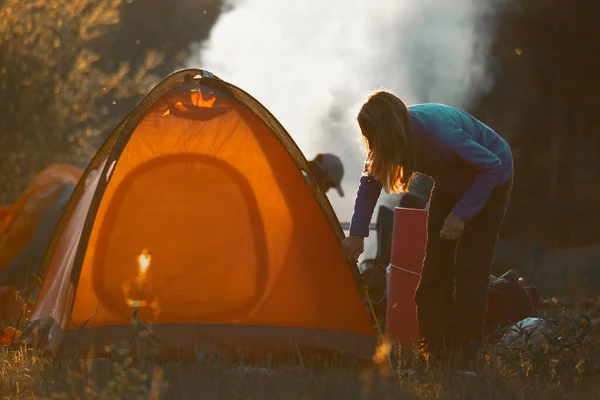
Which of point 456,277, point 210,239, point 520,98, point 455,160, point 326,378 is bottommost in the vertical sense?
point 326,378

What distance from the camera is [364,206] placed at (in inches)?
153

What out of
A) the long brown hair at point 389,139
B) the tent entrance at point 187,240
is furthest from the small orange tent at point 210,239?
the long brown hair at point 389,139

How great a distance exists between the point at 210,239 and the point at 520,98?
718cm

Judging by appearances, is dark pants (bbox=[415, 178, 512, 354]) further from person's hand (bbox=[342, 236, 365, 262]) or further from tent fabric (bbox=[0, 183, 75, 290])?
tent fabric (bbox=[0, 183, 75, 290])

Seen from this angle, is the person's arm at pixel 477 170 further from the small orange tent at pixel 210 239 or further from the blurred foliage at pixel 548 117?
the blurred foliage at pixel 548 117

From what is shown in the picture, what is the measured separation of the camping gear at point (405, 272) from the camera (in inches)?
168

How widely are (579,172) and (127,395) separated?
9133mm

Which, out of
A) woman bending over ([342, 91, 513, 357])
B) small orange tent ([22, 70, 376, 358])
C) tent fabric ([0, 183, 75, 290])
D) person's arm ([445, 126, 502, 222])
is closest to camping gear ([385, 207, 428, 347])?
small orange tent ([22, 70, 376, 358])

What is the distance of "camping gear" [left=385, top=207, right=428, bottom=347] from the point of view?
426 centimetres

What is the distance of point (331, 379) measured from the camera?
10.8ft

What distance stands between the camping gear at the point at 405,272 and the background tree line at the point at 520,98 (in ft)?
20.6

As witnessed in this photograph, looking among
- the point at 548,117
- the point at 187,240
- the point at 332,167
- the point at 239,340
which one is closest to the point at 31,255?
the point at 332,167

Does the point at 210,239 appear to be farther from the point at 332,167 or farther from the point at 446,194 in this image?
the point at 332,167

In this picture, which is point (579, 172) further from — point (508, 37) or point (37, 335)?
point (37, 335)
